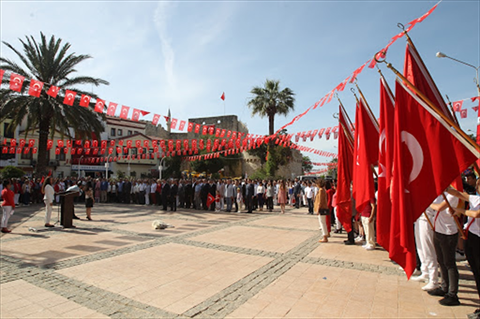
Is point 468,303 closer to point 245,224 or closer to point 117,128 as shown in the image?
point 245,224

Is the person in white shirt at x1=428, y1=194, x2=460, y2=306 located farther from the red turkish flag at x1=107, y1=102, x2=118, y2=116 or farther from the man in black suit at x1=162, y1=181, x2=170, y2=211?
the man in black suit at x1=162, y1=181, x2=170, y2=211

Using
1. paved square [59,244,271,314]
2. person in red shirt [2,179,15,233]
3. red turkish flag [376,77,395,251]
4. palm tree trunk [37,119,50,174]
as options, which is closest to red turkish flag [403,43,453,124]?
red turkish flag [376,77,395,251]

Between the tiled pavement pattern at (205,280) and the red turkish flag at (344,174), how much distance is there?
929 millimetres

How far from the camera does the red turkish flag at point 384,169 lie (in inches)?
157

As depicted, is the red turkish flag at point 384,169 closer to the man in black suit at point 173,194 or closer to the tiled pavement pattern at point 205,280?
the tiled pavement pattern at point 205,280

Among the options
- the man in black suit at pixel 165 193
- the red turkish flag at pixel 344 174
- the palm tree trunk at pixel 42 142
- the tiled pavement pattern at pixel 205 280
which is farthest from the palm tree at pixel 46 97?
the red turkish flag at pixel 344 174

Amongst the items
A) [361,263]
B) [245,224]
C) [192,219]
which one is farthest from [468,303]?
[192,219]

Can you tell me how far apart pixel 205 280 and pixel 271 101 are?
25425 mm

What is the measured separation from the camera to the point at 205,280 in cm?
549

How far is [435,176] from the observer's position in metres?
3.47

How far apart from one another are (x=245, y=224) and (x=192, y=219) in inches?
107

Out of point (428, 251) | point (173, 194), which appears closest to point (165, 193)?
point (173, 194)

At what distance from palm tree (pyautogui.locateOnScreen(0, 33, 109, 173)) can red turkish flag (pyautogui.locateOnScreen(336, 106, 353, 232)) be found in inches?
650

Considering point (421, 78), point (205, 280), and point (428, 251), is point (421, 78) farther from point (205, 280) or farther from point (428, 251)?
point (205, 280)
